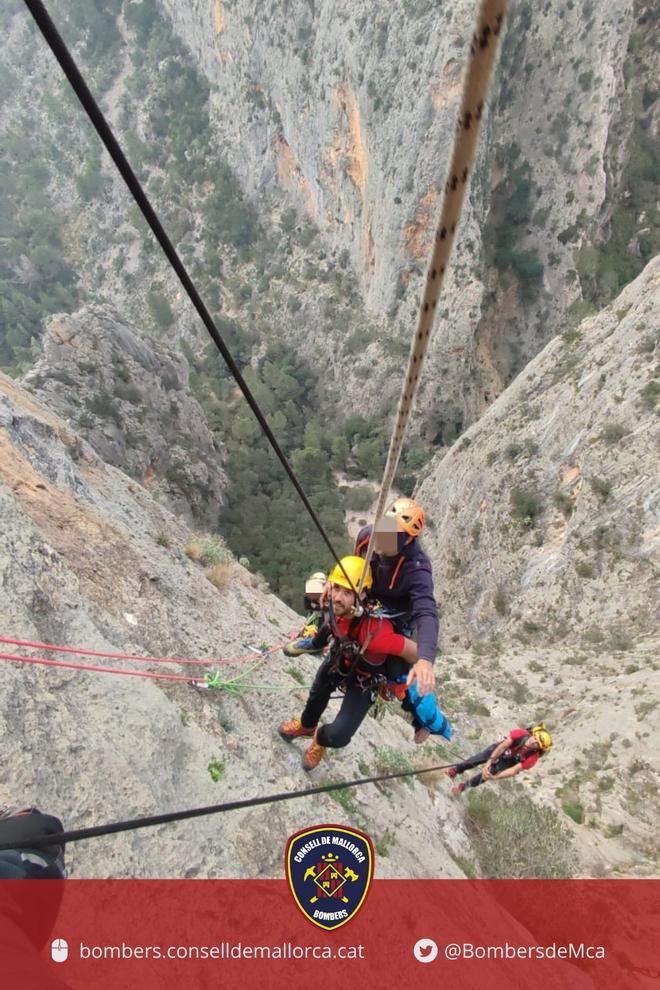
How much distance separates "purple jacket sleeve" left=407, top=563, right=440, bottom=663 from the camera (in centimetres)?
329

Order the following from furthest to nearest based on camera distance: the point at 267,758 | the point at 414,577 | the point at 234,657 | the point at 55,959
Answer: the point at 234,657, the point at 267,758, the point at 414,577, the point at 55,959

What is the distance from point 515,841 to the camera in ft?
21.9

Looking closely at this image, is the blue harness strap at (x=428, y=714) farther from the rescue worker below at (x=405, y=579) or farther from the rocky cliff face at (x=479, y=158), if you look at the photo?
the rocky cliff face at (x=479, y=158)

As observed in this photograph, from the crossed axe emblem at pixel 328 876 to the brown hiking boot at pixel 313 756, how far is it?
0.80 metres

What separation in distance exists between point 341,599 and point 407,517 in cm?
69

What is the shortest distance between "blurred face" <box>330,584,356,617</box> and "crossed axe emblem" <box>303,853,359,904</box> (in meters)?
1.86

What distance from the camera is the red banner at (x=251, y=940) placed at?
2.03 m

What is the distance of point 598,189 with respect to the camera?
32344mm

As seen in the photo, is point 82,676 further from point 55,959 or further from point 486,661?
point 486,661

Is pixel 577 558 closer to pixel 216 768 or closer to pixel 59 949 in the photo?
pixel 216 768

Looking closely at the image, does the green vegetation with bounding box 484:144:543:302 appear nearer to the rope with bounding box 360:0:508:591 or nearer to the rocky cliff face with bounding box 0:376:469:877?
the rocky cliff face with bounding box 0:376:469:877

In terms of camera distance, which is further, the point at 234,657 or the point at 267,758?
the point at 234,657

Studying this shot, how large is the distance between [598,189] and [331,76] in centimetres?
2775

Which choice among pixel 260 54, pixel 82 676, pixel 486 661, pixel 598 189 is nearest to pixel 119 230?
pixel 260 54
